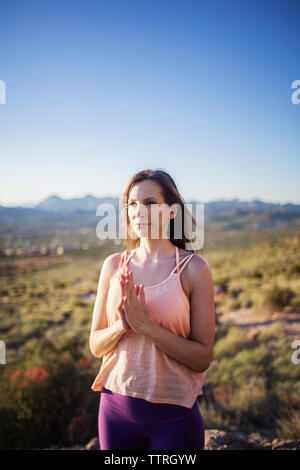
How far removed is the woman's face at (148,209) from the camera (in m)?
1.78

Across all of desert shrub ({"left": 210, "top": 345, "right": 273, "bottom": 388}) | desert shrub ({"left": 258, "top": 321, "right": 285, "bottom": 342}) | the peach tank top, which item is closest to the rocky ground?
the peach tank top

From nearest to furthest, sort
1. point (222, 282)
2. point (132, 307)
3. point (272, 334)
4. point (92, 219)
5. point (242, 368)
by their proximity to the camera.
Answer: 1. point (132, 307)
2. point (242, 368)
3. point (272, 334)
4. point (222, 282)
5. point (92, 219)

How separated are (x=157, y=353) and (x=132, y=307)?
0.33 metres

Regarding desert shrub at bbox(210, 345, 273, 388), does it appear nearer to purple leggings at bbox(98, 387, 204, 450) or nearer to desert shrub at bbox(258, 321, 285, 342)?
desert shrub at bbox(258, 321, 285, 342)

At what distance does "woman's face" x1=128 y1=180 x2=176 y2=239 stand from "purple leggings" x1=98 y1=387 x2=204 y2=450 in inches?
39.1

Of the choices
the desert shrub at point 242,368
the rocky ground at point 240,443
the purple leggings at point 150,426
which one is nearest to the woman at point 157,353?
the purple leggings at point 150,426

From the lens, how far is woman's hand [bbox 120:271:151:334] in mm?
1475

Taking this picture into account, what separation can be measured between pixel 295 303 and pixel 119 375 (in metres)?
11.0

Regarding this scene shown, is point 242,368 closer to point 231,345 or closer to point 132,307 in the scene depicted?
point 231,345

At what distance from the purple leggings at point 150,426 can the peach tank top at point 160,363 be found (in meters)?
0.06

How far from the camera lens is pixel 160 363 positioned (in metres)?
1.59

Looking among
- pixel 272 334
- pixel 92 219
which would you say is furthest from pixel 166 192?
pixel 92 219

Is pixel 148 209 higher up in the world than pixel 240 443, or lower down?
higher up

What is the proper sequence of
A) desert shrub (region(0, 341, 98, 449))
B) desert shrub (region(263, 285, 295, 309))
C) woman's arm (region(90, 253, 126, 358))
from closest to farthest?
woman's arm (region(90, 253, 126, 358)) → desert shrub (region(0, 341, 98, 449)) → desert shrub (region(263, 285, 295, 309))
